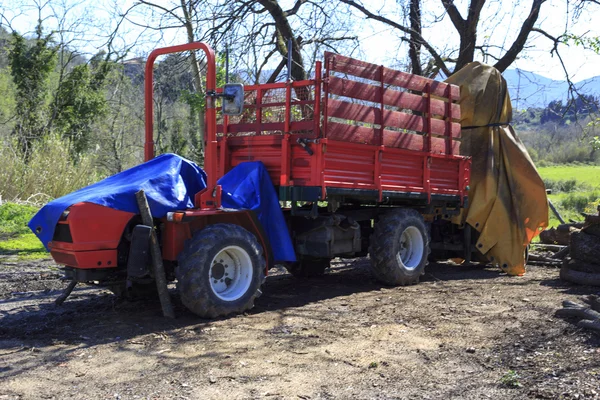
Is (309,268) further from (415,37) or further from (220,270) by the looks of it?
(415,37)

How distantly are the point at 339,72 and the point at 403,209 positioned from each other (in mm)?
2215

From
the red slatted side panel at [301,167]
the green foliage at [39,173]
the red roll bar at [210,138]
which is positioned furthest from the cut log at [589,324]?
the green foliage at [39,173]

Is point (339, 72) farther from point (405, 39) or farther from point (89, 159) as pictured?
point (89, 159)

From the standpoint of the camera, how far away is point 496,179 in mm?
10117

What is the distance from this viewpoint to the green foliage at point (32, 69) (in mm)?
24281

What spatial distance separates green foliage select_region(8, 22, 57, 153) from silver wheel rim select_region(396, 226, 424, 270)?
1877 centimetres

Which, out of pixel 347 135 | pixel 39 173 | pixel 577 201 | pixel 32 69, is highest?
pixel 32 69

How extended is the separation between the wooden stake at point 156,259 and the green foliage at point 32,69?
19693mm

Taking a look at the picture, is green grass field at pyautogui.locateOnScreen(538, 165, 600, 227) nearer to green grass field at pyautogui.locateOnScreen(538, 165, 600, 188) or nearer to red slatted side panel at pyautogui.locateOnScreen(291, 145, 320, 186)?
green grass field at pyautogui.locateOnScreen(538, 165, 600, 188)

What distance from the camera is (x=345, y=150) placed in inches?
300

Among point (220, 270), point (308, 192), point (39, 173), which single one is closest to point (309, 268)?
point (308, 192)

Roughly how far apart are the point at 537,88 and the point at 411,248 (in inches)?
272

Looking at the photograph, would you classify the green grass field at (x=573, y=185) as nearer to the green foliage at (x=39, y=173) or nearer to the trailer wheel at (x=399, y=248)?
the trailer wheel at (x=399, y=248)

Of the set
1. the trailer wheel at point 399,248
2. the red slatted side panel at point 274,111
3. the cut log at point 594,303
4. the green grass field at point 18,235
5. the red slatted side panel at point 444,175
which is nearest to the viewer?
the cut log at point 594,303
